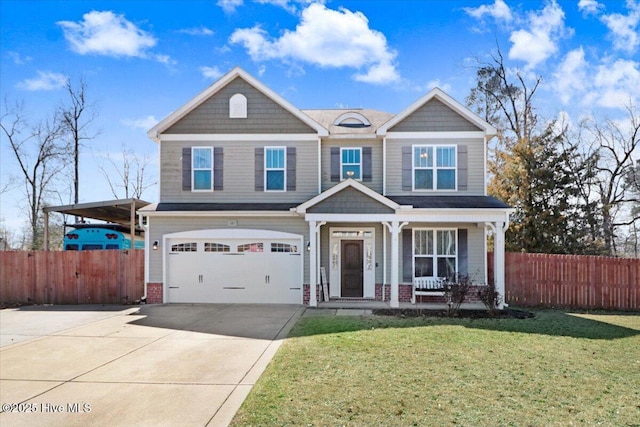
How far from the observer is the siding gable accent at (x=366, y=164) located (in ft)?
52.1

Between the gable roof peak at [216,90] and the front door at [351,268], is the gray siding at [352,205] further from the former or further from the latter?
the gable roof peak at [216,90]

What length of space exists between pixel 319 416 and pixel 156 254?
38.3ft

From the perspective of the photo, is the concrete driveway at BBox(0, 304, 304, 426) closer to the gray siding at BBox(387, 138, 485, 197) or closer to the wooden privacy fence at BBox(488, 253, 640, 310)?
the gray siding at BBox(387, 138, 485, 197)

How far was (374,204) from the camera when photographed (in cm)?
1412

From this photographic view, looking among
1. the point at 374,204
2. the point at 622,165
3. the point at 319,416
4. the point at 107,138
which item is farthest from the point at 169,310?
the point at 622,165

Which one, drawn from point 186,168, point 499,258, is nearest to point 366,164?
point 499,258

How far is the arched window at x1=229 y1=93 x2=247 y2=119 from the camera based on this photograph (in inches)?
619

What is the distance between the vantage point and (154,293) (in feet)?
50.0

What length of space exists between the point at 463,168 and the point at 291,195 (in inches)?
235

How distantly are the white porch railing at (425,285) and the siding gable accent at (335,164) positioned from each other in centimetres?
443

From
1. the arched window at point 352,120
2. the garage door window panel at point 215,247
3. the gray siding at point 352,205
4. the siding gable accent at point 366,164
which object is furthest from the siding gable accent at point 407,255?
the garage door window panel at point 215,247

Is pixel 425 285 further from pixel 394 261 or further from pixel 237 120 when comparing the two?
pixel 237 120

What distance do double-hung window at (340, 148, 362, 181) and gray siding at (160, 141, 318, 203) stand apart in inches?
40.2

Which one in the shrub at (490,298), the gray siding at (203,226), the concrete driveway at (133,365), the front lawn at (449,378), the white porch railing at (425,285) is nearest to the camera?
the front lawn at (449,378)
